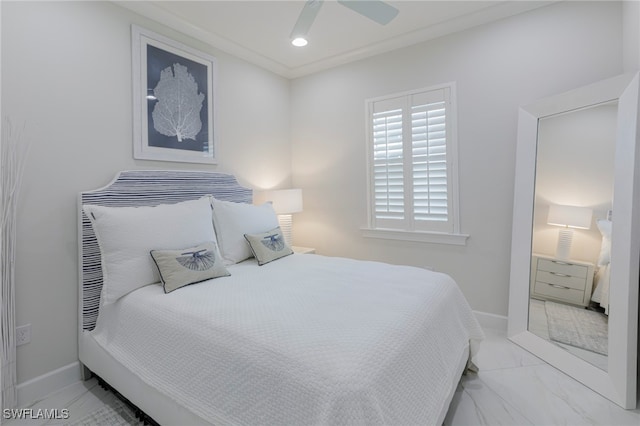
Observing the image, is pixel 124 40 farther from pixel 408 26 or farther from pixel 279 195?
pixel 408 26

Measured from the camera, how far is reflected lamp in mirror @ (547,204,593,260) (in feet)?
7.05

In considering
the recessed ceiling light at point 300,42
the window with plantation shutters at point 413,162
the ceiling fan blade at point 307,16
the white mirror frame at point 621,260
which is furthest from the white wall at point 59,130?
the white mirror frame at point 621,260

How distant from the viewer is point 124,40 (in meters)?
2.42

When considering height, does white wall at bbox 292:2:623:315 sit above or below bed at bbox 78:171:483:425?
above

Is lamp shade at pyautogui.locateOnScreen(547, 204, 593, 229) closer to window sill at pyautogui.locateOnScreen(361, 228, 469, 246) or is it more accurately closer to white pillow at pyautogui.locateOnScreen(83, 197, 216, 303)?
window sill at pyautogui.locateOnScreen(361, 228, 469, 246)

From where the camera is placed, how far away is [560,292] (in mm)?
2287

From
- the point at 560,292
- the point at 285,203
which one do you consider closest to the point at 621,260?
the point at 560,292

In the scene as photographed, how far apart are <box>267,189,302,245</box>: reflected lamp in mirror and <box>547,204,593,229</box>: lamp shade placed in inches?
88.6

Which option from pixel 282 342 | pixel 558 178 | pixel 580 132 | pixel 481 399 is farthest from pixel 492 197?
pixel 282 342

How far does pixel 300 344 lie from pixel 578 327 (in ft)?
6.58

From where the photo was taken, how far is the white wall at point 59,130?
194 centimetres

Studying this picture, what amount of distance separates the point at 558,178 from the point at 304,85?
2.75 metres

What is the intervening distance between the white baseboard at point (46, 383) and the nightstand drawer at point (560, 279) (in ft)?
10.9

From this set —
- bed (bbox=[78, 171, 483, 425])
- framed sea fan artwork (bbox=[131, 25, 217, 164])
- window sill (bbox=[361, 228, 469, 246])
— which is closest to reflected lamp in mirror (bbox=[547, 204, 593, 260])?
window sill (bbox=[361, 228, 469, 246])
